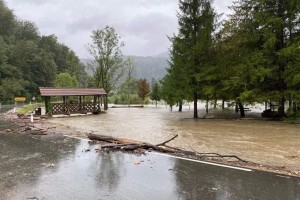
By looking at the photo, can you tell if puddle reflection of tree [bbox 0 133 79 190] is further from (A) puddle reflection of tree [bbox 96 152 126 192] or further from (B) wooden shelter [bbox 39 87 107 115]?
(B) wooden shelter [bbox 39 87 107 115]

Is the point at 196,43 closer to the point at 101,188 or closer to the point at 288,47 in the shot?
the point at 288,47

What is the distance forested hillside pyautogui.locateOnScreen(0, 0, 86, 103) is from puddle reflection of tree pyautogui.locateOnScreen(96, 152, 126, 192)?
6140cm

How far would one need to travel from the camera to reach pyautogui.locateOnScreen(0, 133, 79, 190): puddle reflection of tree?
8.51m

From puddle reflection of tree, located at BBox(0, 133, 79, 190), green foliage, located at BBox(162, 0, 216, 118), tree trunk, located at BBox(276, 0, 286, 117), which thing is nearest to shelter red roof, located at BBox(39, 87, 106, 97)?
green foliage, located at BBox(162, 0, 216, 118)

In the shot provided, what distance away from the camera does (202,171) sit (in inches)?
366

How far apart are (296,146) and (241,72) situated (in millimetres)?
14580

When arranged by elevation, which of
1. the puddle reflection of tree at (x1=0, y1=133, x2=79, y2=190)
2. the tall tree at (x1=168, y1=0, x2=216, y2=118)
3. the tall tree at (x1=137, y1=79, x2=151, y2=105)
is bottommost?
the puddle reflection of tree at (x1=0, y1=133, x2=79, y2=190)

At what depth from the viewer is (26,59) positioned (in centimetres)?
8731

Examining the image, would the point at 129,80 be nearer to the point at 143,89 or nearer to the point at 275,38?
the point at 143,89

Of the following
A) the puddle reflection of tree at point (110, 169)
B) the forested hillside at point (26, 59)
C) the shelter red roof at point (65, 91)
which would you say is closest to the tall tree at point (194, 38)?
the shelter red roof at point (65, 91)

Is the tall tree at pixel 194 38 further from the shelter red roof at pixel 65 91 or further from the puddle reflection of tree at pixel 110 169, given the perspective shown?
the puddle reflection of tree at pixel 110 169

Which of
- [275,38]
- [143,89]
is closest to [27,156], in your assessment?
[275,38]

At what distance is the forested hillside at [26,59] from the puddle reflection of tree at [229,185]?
65.0 metres

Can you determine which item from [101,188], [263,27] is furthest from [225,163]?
[263,27]
